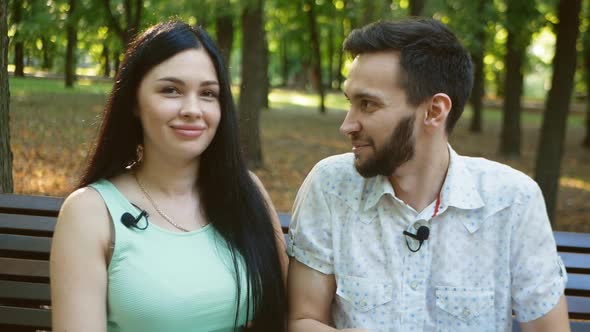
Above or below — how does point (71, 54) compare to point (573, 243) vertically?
above

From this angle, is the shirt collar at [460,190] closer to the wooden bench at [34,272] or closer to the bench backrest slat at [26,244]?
the wooden bench at [34,272]

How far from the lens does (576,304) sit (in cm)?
313

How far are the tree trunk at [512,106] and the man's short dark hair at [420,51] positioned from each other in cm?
1418

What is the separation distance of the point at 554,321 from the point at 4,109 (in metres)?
3.22

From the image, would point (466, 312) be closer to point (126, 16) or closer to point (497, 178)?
point (497, 178)

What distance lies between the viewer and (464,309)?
2.69 meters

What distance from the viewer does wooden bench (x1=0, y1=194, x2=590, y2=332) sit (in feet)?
10.4

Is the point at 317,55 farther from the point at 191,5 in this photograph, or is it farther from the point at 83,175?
the point at 83,175

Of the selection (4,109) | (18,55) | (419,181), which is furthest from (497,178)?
(18,55)

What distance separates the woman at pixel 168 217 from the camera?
8.27 ft

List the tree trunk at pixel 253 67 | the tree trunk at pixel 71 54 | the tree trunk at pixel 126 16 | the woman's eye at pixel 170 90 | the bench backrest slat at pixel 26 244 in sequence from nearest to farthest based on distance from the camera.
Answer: the woman's eye at pixel 170 90, the bench backrest slat at pixel 26 244, the tree trunk at pixel 71 54, the tree trunk at pixel 126 16, the tree trunk at pixel 253 67

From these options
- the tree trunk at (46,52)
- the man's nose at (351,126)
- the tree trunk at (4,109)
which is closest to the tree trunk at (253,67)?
the tree trunk at (46,52)

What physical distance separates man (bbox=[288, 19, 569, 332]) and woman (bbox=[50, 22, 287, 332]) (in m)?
0.27

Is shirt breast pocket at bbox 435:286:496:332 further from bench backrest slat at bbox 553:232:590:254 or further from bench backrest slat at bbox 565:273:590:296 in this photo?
bench backrest slat at bbox 553:232:590:254
